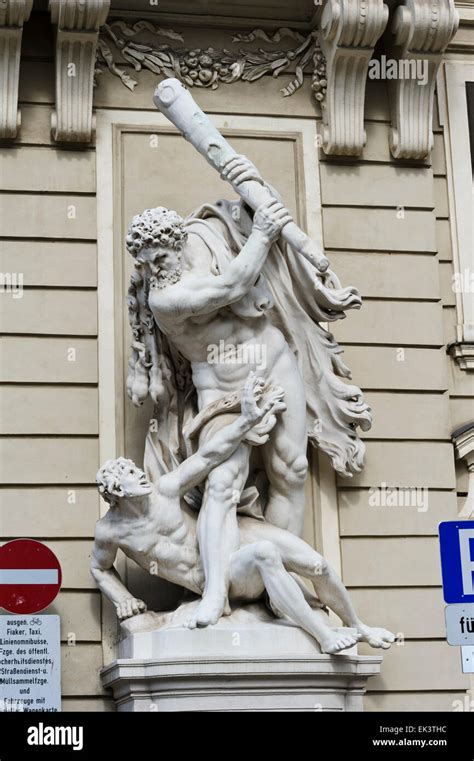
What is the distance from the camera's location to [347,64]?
9.17m

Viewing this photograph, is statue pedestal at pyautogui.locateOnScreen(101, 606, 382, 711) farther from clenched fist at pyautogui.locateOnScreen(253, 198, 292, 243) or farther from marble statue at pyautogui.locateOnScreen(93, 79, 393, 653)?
clenched fist at pyautogui.locateOnScreen(253, 198, 292, 243)

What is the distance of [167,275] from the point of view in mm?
8023

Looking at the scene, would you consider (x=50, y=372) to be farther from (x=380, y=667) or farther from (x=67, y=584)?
(x=380, y=667)

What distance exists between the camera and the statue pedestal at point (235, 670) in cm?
744

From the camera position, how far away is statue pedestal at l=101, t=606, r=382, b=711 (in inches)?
293

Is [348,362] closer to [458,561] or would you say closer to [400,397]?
[400,397]

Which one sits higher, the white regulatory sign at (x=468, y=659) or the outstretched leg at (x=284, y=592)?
the outstretched leg at (x=284, y=592)

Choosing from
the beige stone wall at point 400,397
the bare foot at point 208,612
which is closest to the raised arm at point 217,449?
the bare foot at point 208,612

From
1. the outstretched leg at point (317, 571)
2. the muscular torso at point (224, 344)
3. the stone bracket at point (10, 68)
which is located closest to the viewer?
the outstretched leg at point (317, 571)

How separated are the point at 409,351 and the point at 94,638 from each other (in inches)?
103

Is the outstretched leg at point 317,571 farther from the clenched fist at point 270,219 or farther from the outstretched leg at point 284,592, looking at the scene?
the clenched fist at point 270,219

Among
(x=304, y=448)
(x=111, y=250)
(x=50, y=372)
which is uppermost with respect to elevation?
(x=111, y=250)

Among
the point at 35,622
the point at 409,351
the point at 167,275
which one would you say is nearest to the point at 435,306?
the point at 409,351

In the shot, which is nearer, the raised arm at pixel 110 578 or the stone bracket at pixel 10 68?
the raised arm at pixel 110 578
